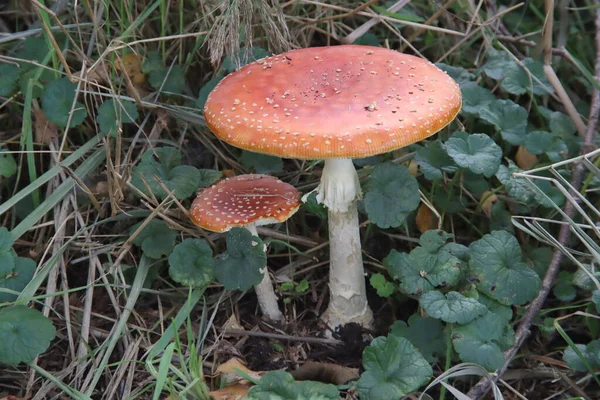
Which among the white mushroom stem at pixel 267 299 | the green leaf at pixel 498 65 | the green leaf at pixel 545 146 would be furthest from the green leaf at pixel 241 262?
the green leaf at pixel 498 65

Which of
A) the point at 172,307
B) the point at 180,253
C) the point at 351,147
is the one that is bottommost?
the point at 172,307

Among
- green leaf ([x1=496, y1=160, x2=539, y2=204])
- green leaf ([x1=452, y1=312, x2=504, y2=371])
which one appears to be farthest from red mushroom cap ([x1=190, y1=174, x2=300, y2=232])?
green leaf ([x1=496, y1=160, x2=539, y2=204])

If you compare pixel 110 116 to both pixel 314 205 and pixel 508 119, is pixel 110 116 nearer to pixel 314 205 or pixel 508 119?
pixel 314 205

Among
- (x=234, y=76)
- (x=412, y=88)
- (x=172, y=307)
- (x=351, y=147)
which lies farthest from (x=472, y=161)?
(x=172, y=307)

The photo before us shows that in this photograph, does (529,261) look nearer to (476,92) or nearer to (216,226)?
(476,92)

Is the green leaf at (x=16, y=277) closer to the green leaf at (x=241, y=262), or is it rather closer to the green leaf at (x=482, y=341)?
the green leaf at (x=241, y=262)

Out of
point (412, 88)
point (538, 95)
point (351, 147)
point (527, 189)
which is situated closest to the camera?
point (351, 147)
